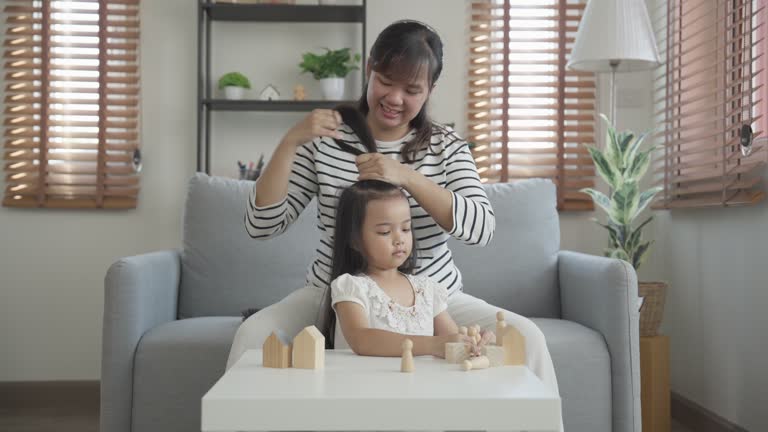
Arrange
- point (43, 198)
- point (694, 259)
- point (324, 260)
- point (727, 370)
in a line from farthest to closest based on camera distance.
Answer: point (43, 198)
point (694, 259)
point (727, 370)
point (324, 260)

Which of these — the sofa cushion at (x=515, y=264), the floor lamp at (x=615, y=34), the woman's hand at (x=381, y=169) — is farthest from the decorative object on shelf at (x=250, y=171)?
the woman's hand at (x=381, y=169)

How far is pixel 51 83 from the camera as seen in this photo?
3.39m

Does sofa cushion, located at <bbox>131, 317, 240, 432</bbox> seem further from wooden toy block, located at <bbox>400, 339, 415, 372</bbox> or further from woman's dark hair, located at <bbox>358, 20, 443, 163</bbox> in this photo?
wooden toy block, located at <bbox>400, 339, 415, 372</bbox>

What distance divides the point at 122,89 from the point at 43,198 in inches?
21.9

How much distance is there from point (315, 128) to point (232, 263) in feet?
3.27

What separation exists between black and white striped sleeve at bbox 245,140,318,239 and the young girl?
0.60ft

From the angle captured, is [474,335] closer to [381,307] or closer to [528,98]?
[381,307]

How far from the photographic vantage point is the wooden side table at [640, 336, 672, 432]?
268 cm

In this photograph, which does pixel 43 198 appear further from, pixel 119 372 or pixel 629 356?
pixel 629 356

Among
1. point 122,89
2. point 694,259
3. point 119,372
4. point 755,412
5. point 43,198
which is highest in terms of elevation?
point 122,89

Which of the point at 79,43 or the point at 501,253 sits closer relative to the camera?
the point at 501,253

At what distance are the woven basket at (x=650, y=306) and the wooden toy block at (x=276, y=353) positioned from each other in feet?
6.20

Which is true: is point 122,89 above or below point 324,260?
above

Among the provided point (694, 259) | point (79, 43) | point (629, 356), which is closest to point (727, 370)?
point (694, 259)
